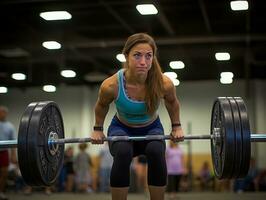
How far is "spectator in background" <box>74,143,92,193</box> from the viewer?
997 centimetres

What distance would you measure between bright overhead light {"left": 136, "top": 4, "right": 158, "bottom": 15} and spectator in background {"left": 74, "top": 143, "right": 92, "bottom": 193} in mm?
3344

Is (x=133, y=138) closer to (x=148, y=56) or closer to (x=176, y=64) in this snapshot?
(x=148, y=56)

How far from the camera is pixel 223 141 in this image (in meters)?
2.99

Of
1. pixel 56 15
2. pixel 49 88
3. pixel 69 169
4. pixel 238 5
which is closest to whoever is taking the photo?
pixel 238 5

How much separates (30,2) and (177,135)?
523cm

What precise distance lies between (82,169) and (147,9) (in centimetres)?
415

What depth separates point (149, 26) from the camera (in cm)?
895

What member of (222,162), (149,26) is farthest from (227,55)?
(222,162)

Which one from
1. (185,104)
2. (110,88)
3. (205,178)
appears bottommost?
(205,178)

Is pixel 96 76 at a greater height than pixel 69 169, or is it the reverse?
pixel 96 76

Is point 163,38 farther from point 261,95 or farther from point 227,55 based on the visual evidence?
point 261,95

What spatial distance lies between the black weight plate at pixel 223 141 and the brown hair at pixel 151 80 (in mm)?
436

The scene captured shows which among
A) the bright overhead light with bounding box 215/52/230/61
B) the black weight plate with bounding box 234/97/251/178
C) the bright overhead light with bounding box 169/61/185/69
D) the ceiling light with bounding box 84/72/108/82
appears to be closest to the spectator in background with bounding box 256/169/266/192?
the bright overhead light with bounding box 215/52/230/61

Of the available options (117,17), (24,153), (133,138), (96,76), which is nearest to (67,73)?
(96,76)
